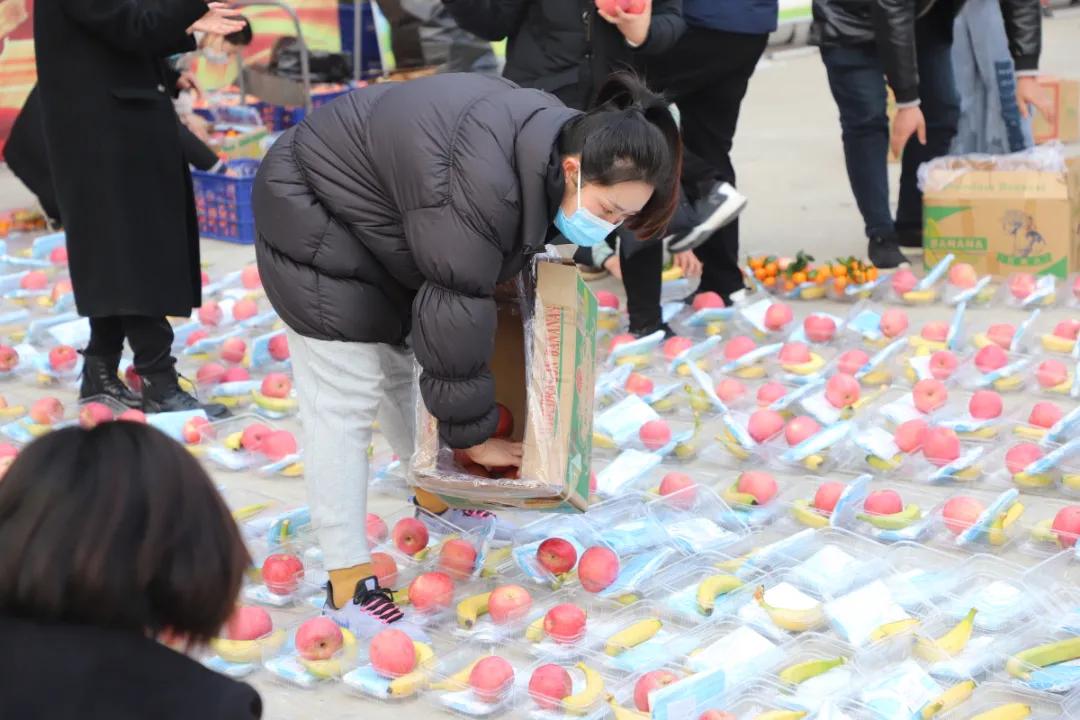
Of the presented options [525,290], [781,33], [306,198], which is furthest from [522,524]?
[781,33]

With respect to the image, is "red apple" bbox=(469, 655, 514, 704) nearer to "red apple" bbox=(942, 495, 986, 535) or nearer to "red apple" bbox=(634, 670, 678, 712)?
"red apple" bbox=(634, 670, 678, 712)

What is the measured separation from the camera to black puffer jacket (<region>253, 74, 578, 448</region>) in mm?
2861

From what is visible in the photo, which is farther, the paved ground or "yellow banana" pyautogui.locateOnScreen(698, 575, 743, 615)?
"yellow banana" pyautogui.locateOnScreen(698, 575, 743, 615)

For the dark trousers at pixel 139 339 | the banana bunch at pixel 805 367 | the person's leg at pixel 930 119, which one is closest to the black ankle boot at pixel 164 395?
the dark trousers at pixel 139 339

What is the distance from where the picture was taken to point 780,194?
777 cm

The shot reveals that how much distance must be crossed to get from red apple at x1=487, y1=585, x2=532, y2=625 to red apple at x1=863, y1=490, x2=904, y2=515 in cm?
95

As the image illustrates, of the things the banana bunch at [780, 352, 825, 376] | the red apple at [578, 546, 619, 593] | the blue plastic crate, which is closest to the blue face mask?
the red apple at [578, 546, 619, 593]

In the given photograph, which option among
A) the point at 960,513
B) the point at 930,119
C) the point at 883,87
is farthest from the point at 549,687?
the point at 930,119

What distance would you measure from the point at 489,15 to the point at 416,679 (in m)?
2.66

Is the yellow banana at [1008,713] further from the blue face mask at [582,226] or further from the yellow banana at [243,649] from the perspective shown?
the yellow banana at [243,649]

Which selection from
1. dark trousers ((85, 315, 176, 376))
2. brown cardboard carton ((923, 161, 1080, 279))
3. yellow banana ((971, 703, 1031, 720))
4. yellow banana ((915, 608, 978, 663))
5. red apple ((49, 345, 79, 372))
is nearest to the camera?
yellow banana ((971, 703, 1031, 720))

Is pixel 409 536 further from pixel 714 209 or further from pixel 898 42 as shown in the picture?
pixel 898 42

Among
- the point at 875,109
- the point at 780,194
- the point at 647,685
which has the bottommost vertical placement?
the point at 780,194

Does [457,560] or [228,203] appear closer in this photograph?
[457,560]
